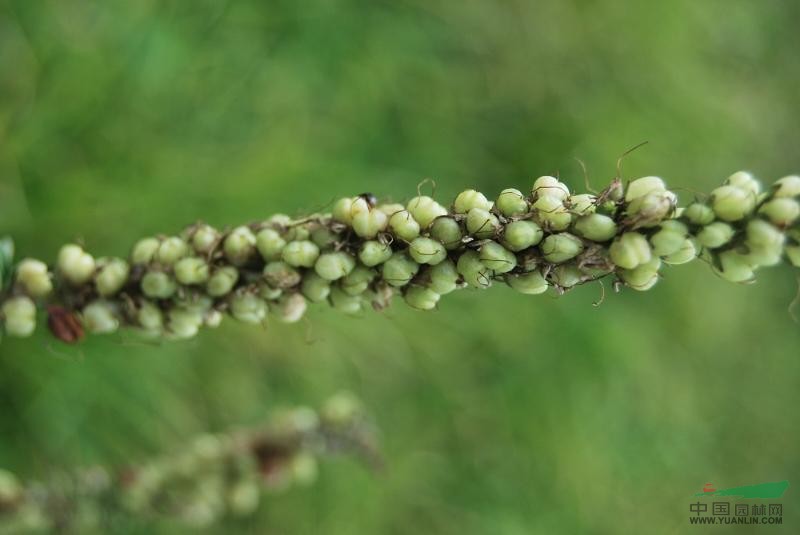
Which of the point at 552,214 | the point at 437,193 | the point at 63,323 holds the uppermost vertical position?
the point at 437,193

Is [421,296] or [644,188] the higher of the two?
[644,188]

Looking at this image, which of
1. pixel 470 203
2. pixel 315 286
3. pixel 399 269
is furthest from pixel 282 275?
pixel 470 203

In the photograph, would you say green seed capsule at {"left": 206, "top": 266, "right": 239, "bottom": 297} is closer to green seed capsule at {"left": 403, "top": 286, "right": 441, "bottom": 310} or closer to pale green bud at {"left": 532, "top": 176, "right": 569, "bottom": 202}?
green seed capsule at {"left": 403, "top": 286, "right": 441, "bottom": 310}

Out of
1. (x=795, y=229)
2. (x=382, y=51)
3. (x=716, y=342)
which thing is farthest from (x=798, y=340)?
(x=795, y=229)

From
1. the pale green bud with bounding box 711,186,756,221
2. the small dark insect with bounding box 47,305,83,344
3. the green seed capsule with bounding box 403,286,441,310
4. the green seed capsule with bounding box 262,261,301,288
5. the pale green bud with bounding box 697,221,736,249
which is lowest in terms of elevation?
the small dark insect with bounding box 47,305,83,344

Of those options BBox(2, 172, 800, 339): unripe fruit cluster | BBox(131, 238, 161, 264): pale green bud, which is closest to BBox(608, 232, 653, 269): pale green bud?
BBox(2, 172, 800, 339): unripe fruit cluster

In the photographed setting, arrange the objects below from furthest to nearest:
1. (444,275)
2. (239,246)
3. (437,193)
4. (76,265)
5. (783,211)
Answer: (437,193) → (76,265) → (239,246) → (444,275) → (783,211)

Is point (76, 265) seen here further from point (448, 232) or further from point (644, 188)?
point (644, 188)
